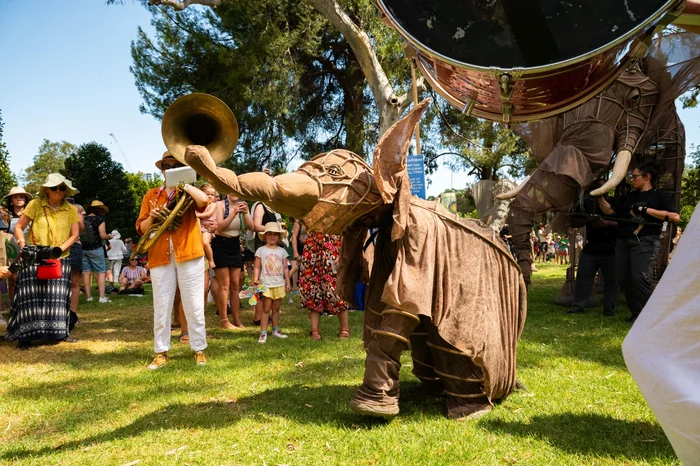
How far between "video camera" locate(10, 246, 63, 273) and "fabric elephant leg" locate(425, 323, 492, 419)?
179 inches

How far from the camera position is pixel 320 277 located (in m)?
6.72

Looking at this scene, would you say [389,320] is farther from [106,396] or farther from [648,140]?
[648,140]

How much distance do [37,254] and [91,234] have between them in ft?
12.9

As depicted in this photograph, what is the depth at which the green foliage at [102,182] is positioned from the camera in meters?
23.1

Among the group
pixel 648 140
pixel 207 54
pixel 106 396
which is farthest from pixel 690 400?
pixel 207 54

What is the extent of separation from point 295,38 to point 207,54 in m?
2.71

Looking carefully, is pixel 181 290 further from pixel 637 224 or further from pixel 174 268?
pixel 637 224

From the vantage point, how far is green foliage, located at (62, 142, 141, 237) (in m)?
23.1

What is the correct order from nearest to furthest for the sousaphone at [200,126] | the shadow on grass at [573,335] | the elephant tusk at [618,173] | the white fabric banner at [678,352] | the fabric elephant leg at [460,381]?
the white fabric banner at [678,352]
the fabric elephant leg at [460,381]
the sousaphone at [200,126]
the shadow on grass at [573,335]
the elephant tusk at [618,173]

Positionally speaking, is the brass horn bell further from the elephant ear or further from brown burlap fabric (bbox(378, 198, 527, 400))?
brown burlap fabric (bbox(378, 198, 527, 400))

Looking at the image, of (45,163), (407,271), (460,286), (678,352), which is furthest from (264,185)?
(45,163)

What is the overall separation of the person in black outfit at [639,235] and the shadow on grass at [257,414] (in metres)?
4.21

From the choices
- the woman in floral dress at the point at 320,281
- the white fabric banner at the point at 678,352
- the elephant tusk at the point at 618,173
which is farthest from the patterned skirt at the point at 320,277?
the white fabric banner at the point at 678,352

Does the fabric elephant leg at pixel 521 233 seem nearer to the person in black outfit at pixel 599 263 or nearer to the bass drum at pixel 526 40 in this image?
→ the person in black outfit at pixel 599 263
